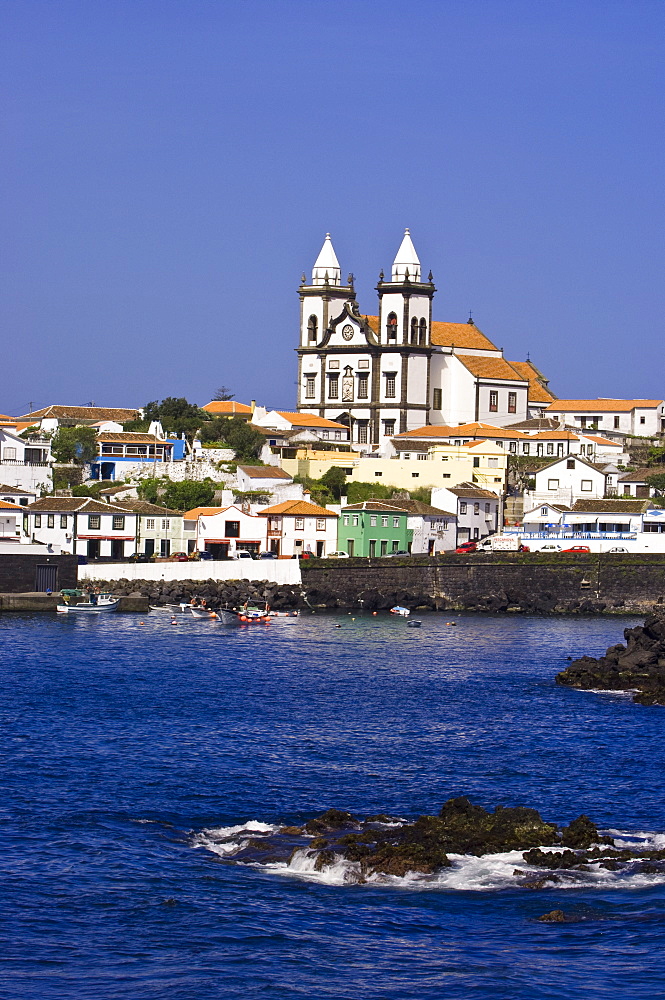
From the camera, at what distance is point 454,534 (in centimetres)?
8344

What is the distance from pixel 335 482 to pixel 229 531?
11936 millimetres

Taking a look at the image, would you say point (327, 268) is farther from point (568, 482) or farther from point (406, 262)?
point (568, 482)

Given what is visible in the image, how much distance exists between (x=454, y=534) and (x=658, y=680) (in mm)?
37851

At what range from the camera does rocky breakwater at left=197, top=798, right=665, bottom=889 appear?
25.5 metres

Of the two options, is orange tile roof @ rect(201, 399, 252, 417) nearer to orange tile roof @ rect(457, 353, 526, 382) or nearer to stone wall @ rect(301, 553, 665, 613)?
orange tile roof @ rect(457, 353, 526, 382)

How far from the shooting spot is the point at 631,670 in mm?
48000

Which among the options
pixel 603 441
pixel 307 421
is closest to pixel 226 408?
pixel 307 421

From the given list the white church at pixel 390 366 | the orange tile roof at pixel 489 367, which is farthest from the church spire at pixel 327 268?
the orange tile roof at pixel 489 367

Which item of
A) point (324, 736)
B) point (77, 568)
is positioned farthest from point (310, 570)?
point (324, 736)

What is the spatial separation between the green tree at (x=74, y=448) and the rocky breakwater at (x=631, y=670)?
46.3 m

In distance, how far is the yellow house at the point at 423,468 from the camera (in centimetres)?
9062

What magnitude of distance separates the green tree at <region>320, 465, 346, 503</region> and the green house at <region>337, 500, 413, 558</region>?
8175 millimetres

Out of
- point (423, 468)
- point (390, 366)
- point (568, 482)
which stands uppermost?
point (390, 366)

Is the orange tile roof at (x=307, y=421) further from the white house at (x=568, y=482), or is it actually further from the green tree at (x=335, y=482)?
the white house at (x=568, y=482)
